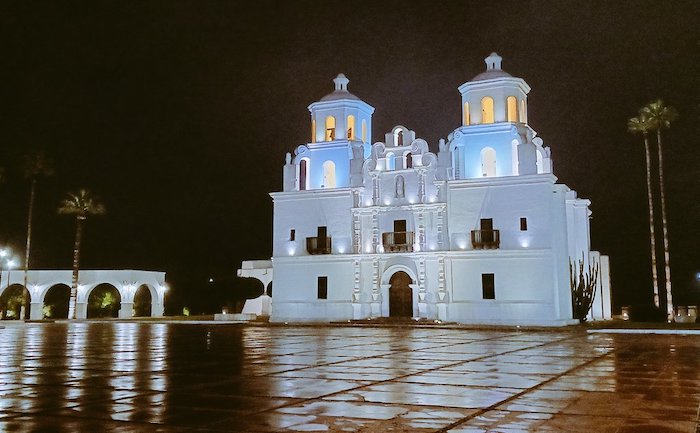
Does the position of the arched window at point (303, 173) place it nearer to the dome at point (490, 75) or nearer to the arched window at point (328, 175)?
the arched window at point (328, 175)

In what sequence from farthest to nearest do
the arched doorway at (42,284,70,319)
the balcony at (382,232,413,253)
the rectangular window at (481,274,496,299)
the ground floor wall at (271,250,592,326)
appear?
the arched doorway at (42,284,70,319) → the balcony at (382,232,413,253) → the rectangular window at (481,274,496,299) → the ground floor wall at (271,250,592,326)

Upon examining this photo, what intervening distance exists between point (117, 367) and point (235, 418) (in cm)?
622

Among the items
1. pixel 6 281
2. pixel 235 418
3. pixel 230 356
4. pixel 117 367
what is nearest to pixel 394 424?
pixel 235 418

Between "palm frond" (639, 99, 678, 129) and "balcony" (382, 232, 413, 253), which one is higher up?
"palm frond" (639, 99, 678, 129)

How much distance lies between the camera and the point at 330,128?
4150 centimetres

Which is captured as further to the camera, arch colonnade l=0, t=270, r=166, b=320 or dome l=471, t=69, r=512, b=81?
arch colonnade l=0, t=270, r=166, b=320

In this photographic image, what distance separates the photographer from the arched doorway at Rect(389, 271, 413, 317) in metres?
38.1

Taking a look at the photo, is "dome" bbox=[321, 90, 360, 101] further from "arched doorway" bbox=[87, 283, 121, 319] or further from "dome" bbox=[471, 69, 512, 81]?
"arched doorway" bbox=[87, 283, 121, 319]

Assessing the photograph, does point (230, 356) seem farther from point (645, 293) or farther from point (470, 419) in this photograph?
point (645, 293)

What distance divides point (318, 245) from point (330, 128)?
7511 mm

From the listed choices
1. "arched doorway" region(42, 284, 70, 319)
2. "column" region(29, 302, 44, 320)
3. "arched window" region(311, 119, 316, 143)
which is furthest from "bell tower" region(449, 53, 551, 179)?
"arched doorway" region(42, 284, 70, 319)

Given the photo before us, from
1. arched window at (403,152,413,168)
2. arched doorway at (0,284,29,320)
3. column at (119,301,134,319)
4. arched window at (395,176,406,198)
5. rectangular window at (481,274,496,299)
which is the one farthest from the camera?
arched doorway at (0,284,29,320)

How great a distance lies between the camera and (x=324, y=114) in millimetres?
41781

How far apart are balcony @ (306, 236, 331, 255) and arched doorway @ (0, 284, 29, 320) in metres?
26.2
